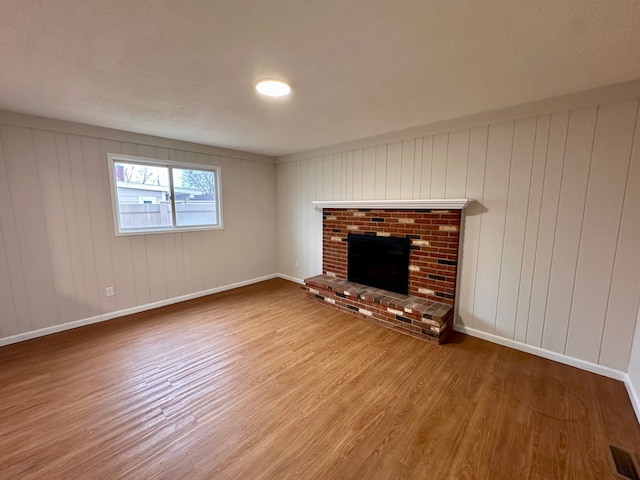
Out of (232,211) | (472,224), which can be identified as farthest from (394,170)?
(232,211)

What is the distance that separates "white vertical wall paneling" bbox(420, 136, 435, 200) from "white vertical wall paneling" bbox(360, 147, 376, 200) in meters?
0.68

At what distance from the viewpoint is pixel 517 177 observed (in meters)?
2.61

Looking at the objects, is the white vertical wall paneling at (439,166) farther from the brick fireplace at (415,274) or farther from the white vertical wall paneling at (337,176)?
the white vertical wall paneling at (337,176)

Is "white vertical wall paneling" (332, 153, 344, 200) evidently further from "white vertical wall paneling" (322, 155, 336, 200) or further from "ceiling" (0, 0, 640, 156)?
"ceiling" (0, 0, 640, 156)

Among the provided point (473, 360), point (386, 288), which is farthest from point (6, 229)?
point (473, 360)

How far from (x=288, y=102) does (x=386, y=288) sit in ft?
8.29

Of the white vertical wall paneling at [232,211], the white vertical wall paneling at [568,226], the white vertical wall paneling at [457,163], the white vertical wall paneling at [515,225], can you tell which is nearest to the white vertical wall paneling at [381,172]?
the white vertical wall paneling at [457,163]

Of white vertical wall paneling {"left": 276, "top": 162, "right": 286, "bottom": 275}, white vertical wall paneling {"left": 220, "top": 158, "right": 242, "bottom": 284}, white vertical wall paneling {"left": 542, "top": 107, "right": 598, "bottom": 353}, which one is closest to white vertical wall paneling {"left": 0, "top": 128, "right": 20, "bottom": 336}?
white vertical wall paneling {"left": 220, "top": 158, "right": 242, "bottom": 284}

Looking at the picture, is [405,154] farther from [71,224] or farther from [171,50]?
[71,224]

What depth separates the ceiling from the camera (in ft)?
4.21

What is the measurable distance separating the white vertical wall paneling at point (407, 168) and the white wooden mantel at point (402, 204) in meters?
0.20

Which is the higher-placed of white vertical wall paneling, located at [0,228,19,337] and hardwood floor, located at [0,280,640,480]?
white vertical wall paneling, located at [0,228,19,337]

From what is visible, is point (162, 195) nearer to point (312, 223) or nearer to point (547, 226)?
point (312, 223)

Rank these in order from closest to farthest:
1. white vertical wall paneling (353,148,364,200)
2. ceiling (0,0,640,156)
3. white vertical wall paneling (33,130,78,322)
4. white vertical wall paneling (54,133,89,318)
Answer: ceiling (0,0,640,156) < white vertical wall paneling (33,130,78,322) < white vertical wall paneling (54,133,89,318) < white vertical wall paneling (353,148,364,200)
